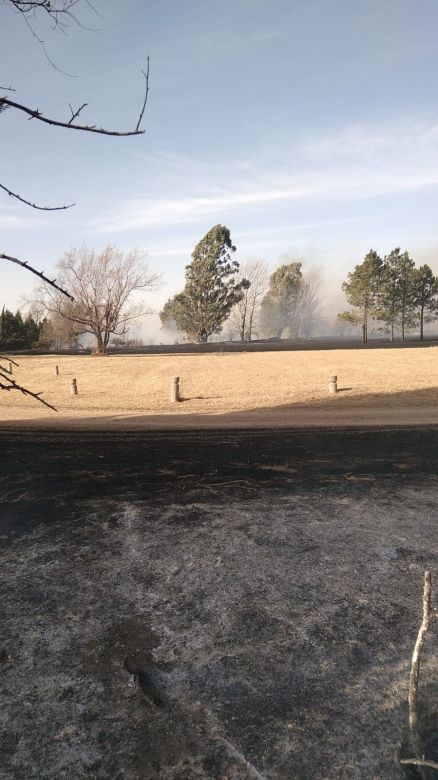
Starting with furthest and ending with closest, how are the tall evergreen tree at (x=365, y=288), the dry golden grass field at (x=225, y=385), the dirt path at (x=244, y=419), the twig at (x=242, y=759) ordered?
the tall evergreen tree at (x=365, y=288), the dry golden grass field at (x=225, y=385), the dirt path at (x=244, y=419), the twig at (x=242, y=759)

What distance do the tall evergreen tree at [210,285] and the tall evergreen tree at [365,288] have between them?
40.9ft

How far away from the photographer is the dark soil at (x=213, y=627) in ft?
7.11

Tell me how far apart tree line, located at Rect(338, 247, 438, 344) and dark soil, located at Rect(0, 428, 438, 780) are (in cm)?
5049

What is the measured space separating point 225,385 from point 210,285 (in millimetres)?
35190

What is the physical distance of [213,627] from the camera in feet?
9.92

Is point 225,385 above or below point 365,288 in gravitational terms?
below

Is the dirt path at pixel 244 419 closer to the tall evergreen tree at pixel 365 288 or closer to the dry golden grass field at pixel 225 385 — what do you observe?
the dry golden grass field at pixel 225 385

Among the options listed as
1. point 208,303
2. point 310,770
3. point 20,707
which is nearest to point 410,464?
point 310,770

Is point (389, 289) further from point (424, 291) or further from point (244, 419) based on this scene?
point (244, 419)

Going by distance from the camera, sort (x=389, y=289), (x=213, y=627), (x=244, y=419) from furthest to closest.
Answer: (x=389, y=289) → (x=244, y=419) → (x=213, y=627)

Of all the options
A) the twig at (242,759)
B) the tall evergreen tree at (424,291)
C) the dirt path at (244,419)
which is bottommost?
the dirt path at (244,419)

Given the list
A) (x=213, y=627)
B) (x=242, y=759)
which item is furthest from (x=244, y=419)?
(x=242, y=759)

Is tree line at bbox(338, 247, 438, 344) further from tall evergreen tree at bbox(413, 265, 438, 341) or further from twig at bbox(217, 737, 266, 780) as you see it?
twig at bbox(217, 737, 266, 780)

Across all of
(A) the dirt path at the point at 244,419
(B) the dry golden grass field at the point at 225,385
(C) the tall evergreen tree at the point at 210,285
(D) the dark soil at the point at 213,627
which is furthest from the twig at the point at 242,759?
(C) the tall evergreen tree at the point at 210,285
